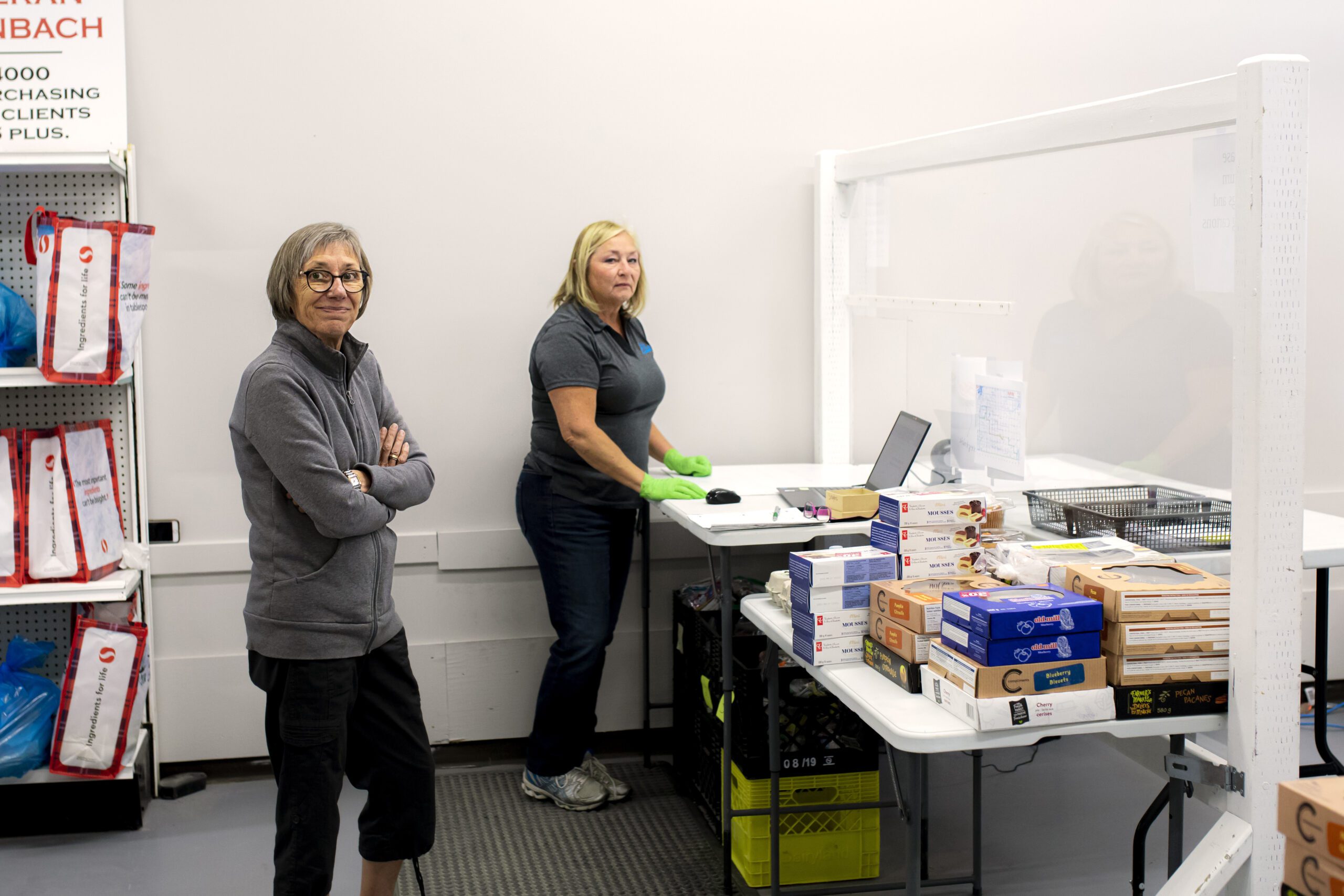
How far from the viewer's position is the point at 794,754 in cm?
263

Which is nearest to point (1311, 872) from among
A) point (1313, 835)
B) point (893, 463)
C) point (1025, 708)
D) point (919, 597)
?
point (1313, 835)

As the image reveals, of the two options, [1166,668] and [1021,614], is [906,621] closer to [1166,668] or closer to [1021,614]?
[1021,614]

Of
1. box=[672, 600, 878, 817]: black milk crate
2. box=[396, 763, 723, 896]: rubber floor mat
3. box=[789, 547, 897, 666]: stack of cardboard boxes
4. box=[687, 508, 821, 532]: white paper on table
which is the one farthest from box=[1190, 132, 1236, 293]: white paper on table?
box=[396, 763, 723, 896]: rubber floor mat

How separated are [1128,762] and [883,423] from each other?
1.26m

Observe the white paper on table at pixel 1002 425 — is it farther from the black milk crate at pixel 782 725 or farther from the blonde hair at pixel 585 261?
the blonde hair at pixel 585 261

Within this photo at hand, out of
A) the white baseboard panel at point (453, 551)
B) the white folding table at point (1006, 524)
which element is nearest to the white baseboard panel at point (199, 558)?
the white baseboard panel at point (453, 551)

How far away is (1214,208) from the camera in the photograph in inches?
80.0

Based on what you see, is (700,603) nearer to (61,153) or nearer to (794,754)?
(794,754)

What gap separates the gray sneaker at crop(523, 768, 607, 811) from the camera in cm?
313

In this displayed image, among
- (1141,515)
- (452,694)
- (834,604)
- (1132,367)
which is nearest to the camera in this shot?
(834,604)

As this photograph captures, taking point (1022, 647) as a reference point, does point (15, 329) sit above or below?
above

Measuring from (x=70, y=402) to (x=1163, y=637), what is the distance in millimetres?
2777

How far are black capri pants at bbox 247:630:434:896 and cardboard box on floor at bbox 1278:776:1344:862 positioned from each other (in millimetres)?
1441

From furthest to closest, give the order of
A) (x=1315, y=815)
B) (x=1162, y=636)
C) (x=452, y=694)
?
(x=452, y=694) → (x=1162, y=636) → (x=1315, y=815)
